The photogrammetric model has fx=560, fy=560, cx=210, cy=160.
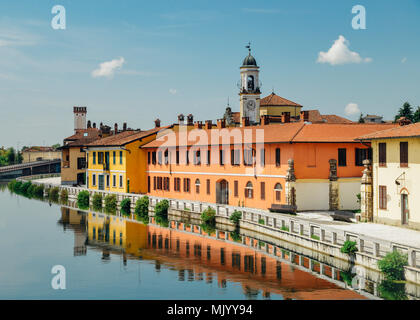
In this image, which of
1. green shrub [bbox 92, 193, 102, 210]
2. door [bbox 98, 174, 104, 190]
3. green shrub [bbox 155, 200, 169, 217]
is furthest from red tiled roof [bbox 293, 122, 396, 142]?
door [bbox 98, 174, 104, 190]

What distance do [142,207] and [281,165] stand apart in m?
13.7

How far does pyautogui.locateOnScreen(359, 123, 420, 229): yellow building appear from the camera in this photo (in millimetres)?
27938

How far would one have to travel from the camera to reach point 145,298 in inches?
820

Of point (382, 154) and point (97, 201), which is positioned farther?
point (97, 201)

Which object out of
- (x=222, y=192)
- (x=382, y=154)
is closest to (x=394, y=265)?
(x=382, y=154)

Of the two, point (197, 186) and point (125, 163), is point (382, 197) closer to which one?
point (197, 186)

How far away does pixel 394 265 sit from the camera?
20562mm

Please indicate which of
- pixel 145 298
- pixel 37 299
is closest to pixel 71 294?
pixel 37 299

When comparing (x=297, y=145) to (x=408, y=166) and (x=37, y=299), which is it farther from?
(x=37, y=299)

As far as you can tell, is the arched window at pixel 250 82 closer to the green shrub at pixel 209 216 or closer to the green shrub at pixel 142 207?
the green shrub at pixel 142 207

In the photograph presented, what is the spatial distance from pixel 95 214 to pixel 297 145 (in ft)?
64.6

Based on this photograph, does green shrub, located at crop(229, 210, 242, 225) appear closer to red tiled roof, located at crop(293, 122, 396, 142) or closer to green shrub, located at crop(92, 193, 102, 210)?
red tiled roof, located at crop(293, 122, 396, 142)

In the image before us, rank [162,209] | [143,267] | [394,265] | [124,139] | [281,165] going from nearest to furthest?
1. [394,265]
2. [143,267]
3. [281,165]
4. [162,209]
5. [124,139]

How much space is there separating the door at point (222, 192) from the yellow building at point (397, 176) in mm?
14994
